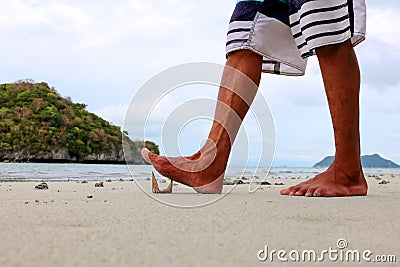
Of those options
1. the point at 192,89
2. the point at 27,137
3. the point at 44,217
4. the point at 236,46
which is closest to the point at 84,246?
the point at 44,217

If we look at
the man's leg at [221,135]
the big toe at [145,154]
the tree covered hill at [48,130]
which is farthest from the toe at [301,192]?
the tree covered hill at [48,130]

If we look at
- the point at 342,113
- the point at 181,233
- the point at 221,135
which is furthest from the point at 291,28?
the point at 181,233

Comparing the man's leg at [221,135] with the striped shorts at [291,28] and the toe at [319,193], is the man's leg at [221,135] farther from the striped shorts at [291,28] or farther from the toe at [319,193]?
the toe at [319,193]

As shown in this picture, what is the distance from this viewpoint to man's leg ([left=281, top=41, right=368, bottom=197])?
187 cm

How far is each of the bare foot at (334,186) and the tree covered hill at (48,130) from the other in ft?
53.7

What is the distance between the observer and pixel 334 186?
1.91m

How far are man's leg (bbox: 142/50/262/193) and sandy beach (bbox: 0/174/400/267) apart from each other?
486 mm

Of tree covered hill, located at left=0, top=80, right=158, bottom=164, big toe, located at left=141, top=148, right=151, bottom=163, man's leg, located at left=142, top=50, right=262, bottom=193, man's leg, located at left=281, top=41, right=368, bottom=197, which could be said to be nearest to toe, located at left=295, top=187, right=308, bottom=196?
man's leg, located at left=281, top=41, right=368, bottom=197

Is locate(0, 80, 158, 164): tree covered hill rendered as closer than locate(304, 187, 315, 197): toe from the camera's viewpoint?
No

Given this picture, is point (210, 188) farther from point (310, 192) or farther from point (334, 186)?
point (334, 186)

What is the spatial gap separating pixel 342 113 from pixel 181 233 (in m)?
1.16

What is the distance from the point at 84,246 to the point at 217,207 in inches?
26.5

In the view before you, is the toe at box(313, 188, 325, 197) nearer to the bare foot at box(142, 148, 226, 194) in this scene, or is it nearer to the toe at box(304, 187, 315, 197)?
the toe at box(304, 187, 315, 197)

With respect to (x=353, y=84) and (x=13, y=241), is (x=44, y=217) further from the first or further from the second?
(x=353, y=84)
